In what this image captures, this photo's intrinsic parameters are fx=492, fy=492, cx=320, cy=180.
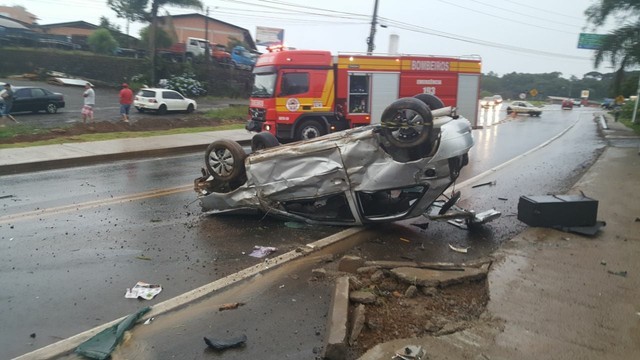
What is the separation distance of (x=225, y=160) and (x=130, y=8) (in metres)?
38.6

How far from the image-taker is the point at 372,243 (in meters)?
6.41

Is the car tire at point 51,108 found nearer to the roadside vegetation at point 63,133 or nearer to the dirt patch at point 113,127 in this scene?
the roadside vegetation at point 63,133

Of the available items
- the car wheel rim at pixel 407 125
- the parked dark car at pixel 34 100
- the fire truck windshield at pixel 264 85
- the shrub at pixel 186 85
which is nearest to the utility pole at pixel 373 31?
the shrub at pixel 186 85

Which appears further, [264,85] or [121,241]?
[264,85]

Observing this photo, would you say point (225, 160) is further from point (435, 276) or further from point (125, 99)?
point (125, 99)

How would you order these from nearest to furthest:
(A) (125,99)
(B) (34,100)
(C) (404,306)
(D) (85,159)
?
(C) (404,306), (D) (85,159), (A) (125,99), (B) (34,100)

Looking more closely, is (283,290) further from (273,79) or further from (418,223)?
(273,79)

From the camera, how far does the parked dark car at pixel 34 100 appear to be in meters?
22.5

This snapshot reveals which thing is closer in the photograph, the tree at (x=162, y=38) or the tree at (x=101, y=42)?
the tree at (x=162, y=38)

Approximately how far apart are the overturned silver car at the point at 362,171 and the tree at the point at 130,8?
3789cm

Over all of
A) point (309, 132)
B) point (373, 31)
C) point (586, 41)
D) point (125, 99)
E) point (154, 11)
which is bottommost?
point (309, 132)

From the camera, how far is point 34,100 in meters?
23.0

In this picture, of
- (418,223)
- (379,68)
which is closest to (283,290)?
(418,223)

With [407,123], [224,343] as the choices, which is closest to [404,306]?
[224,343]
